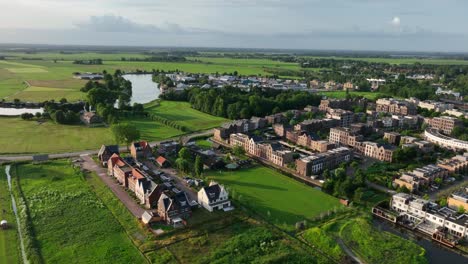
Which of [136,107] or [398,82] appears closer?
[136,107]

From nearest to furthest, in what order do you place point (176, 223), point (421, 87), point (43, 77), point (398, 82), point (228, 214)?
point (176, 223) → point (228, 214) → point (421, 87) → point (398, 82) → point (43, 77)

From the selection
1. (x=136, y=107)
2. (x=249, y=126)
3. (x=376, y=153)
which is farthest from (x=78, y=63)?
(x=376, y=153)

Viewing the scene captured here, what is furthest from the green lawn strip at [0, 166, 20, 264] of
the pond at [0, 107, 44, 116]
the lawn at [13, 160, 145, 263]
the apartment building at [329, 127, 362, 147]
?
the pond at [0, 107, 44, 116]

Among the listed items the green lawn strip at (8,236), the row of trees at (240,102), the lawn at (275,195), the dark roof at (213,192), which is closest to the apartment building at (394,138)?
the lawn at (275,195)

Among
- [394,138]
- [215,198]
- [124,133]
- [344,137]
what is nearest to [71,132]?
[124,133]

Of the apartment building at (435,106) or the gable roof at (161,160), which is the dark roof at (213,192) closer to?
the gable roof at (161,160)

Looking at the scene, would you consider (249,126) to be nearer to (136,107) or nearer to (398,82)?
(136,107)

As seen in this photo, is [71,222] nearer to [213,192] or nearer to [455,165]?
[213,192]

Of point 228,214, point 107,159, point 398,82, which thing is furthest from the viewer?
point 398,82
